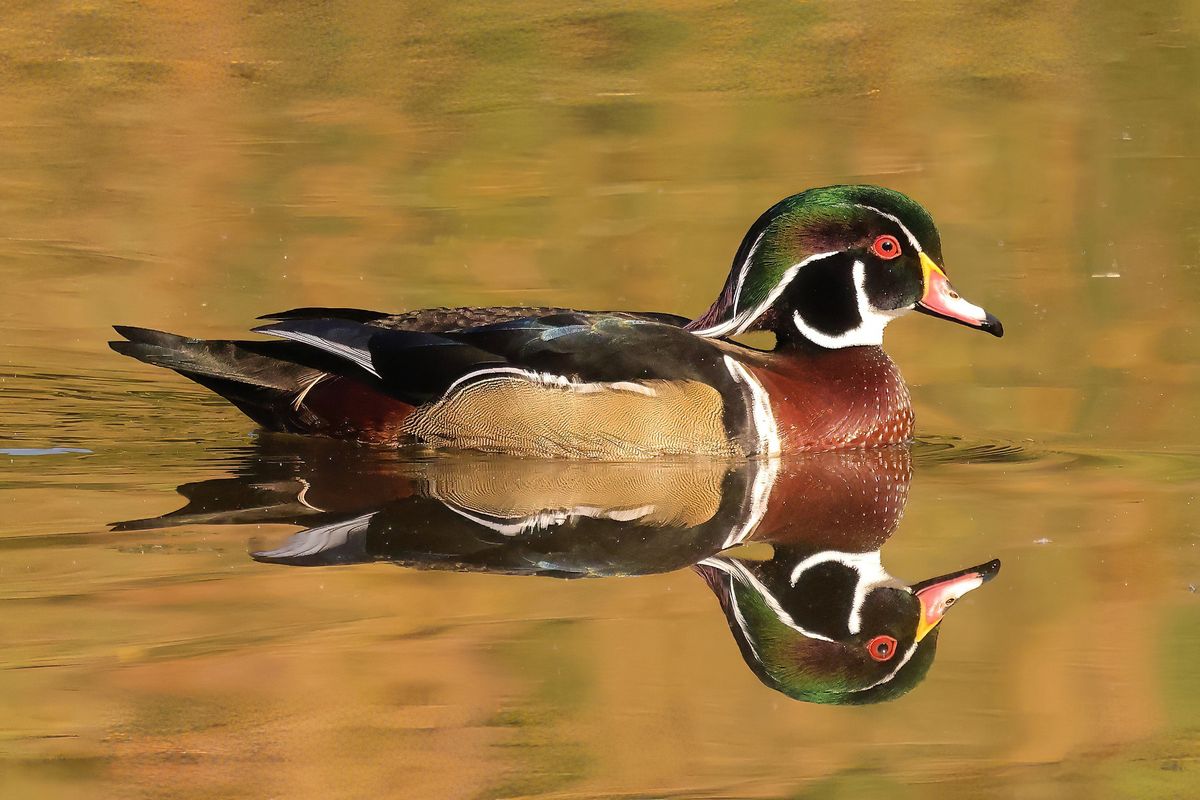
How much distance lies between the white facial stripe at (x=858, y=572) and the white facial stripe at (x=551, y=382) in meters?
1.61

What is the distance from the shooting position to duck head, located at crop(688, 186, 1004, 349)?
8.19m

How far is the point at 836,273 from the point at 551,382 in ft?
4.56

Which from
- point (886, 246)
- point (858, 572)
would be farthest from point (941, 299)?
point (858, 572)

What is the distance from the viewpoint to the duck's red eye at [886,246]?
8234 mm

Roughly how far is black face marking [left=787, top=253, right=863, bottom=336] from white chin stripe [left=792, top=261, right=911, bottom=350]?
0.01 meters

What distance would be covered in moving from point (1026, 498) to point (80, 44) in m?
12.5

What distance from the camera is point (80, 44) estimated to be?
17.4 meters

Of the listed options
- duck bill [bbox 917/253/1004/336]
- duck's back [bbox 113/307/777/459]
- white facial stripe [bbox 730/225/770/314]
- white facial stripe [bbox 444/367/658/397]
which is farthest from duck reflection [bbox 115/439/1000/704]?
white facial stripe [bbox 730/225/770/314]

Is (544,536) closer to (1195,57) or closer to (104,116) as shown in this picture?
(104,116)

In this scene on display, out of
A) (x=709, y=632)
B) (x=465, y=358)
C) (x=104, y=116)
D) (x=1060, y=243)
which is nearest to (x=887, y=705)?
(x=709, y=632)

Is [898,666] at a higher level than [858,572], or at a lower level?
lower

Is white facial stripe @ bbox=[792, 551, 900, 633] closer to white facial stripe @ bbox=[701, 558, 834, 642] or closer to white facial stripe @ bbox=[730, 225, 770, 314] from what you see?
white facial stripe @ bbox=[701, 558, 834, 642]

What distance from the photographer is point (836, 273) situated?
830 cm

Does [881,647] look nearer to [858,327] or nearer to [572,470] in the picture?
[572,470]
